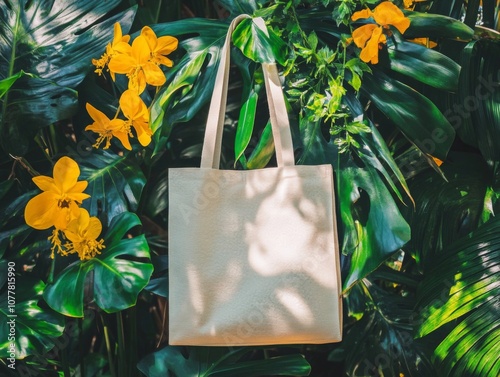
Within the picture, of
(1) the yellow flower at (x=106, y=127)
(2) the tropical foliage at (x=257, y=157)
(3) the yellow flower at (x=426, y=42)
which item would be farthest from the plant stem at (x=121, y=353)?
(3) the yellow flower at (x=426, y=42)

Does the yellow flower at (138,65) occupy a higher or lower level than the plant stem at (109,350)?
higher

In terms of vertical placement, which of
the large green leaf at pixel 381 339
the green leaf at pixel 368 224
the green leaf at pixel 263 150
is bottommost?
the large green leaf at pixel 381 339

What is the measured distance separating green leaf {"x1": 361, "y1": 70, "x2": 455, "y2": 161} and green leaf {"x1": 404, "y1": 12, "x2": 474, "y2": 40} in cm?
10

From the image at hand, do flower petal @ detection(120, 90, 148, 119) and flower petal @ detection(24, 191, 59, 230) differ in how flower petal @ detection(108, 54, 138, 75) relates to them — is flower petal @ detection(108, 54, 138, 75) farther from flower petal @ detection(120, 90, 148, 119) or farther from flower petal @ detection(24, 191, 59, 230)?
flower petal @ detection(24, 191, 59, 230)

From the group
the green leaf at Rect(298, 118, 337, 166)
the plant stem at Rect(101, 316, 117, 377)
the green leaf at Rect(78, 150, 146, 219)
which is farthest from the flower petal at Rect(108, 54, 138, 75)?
the plant stem at Rect(101, 316, 117, 377)

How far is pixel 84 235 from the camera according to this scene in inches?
48.4

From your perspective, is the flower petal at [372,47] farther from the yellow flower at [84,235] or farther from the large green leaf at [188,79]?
the yellow flower at [84,235]

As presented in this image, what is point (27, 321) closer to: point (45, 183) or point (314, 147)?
point (45, 183)

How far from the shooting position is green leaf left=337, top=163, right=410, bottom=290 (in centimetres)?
113

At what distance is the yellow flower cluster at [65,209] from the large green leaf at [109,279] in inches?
1.3

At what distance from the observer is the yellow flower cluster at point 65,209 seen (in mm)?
1204

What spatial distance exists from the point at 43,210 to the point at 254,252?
392 mm

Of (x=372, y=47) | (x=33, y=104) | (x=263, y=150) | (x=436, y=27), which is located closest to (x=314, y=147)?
(x=263, y=150)

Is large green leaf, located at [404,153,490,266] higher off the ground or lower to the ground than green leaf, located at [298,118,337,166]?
lower
